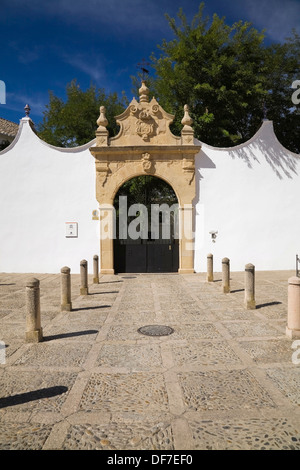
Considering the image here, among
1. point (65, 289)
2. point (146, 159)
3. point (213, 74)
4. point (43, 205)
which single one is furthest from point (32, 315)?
point (213, 74)

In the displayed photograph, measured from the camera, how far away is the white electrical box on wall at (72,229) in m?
12.1

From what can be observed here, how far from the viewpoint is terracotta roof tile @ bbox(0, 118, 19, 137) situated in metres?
30.1

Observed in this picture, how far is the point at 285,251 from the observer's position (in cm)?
1241

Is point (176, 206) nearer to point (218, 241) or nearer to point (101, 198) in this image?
point (218, 241)

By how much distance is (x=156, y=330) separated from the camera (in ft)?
17.9

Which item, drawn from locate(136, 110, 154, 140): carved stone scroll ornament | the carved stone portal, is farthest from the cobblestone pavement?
locate(136, 110, 154, 140): carved stone scroll ornament

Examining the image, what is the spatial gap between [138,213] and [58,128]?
13.1 meters

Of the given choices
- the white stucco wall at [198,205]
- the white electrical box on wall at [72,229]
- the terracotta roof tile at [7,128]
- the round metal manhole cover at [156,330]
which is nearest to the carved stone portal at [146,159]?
the white stucco wall at [198,205]

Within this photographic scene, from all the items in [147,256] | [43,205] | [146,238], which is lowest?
[147,256]

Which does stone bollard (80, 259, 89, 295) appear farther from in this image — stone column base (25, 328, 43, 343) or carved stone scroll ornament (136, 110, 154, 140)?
carved stone scroll ornament (136, 110, 154, 140)

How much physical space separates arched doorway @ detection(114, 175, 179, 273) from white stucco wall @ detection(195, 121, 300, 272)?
1.16 metres

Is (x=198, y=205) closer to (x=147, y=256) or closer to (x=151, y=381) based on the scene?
(x=147, y=256)

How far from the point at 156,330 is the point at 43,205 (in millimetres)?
8621
